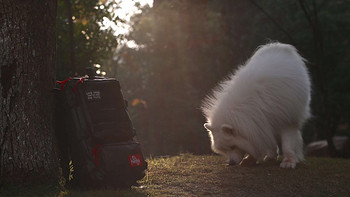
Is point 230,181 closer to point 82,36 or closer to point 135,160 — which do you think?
point 135,160

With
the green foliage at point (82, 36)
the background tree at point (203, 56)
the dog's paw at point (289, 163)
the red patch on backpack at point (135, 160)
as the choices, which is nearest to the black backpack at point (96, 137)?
the red patch on backpack at point (135, 160)

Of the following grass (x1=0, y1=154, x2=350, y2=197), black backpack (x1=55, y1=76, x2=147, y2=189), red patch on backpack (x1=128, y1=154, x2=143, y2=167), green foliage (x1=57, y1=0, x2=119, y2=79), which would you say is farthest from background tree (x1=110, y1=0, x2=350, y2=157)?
red patch on backpack (x1=128, y1=154, x2=143, y2=167)

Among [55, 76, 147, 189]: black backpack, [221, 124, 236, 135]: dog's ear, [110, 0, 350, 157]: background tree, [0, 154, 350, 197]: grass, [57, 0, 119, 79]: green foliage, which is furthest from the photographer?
[110, 0, 350, 157]: background tree

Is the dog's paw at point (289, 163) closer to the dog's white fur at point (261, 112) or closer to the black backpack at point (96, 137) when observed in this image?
the dog's white fur at point (261, 112)

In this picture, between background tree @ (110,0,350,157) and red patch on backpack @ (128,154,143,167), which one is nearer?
red patch on backpack @ (128,154,143,167)

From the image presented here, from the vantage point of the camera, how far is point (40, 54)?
538 centimetres

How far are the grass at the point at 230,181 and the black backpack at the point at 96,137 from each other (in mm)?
200

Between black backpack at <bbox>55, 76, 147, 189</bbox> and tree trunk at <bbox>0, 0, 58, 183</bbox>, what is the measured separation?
199 mm

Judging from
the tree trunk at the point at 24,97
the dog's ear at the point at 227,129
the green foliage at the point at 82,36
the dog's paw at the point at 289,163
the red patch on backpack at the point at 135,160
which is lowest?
the dog's paw at the point at 289,163

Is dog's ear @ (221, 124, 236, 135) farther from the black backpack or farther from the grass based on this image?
the black backpack

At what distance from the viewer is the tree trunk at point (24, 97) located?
16.6ft

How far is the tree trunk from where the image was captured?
199 inches

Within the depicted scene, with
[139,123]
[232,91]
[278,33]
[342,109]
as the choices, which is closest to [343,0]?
[278,33]

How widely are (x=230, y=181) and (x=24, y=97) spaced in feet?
9.53
